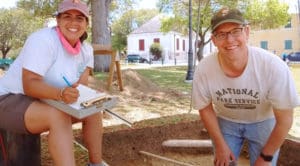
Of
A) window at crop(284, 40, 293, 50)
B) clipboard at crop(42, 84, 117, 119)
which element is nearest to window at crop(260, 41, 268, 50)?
window at crop(284, 40, 293, 50)

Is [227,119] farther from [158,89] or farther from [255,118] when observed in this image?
[158,89]

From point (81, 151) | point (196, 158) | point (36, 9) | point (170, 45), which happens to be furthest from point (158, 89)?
point (170, 45)

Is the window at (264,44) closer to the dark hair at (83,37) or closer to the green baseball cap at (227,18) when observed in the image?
the dark hair at (83,37)

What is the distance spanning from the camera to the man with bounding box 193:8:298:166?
2299 mm

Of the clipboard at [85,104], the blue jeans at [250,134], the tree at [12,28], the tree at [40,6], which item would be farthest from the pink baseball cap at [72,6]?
the tree at [12,28]

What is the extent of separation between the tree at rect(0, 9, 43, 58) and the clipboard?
32674 millimetres

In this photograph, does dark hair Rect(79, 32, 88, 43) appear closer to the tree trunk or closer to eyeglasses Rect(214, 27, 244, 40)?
eyeglasses Rect(214, 27, 244, 40)

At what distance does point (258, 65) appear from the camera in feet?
7.72

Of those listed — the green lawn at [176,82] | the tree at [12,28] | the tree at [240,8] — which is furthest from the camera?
the tree at [12,28]

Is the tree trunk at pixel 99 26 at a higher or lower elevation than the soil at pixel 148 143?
higher

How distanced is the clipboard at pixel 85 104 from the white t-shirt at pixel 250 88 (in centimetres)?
56

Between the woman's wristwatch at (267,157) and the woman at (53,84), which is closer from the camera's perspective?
the woman at (53,84)

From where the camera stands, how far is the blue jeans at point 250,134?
2.57 metres

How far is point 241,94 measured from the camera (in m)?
2.44
